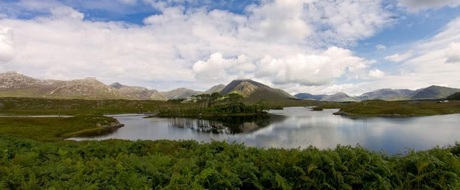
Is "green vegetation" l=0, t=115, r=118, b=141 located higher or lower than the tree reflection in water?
higher

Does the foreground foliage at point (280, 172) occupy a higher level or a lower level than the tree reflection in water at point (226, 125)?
higher

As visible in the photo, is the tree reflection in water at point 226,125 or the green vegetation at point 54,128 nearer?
the green vegetation at point 54,128

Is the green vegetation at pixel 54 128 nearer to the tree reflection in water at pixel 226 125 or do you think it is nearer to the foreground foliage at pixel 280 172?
the tree reflection in water at pixel 226 125

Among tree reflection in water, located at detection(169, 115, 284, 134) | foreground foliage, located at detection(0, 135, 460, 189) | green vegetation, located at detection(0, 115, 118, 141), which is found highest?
foreground foliage, located at detection(0, 135, 460, 189)

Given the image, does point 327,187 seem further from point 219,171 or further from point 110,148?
point 110,148

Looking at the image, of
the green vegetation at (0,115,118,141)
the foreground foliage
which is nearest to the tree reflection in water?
the green vegetation at (0,115,118,141)

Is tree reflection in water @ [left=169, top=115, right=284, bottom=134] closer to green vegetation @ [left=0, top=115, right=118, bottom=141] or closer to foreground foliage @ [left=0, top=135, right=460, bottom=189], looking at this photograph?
green vegetation @ [left=0, top=115, right=118, bottom=141]

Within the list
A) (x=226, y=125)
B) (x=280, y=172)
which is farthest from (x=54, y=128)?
(x=280, y=172)

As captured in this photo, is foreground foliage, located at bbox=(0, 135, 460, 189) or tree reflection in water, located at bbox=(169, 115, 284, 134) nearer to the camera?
foreground foliage, located at bbox=(0, 135, 460, 189)

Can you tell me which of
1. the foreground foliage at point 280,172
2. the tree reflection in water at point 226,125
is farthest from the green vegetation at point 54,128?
the foreground foliage at point 280,172

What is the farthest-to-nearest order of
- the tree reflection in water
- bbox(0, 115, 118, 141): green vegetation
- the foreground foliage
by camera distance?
the tree reflection in water → bbox(0, 115, 118, 141): green vegetation → the foreground foliage

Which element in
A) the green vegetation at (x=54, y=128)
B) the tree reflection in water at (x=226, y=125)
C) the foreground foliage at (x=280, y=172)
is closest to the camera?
the foreground foliage at (x=280, y=172)

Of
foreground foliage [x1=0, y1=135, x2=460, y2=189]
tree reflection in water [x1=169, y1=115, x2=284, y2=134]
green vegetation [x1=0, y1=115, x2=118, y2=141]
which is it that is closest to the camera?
foreground foliage [x1=0, y1=135, x2=460, y2=189]

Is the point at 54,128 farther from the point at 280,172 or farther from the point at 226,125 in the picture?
the point at 280,172
